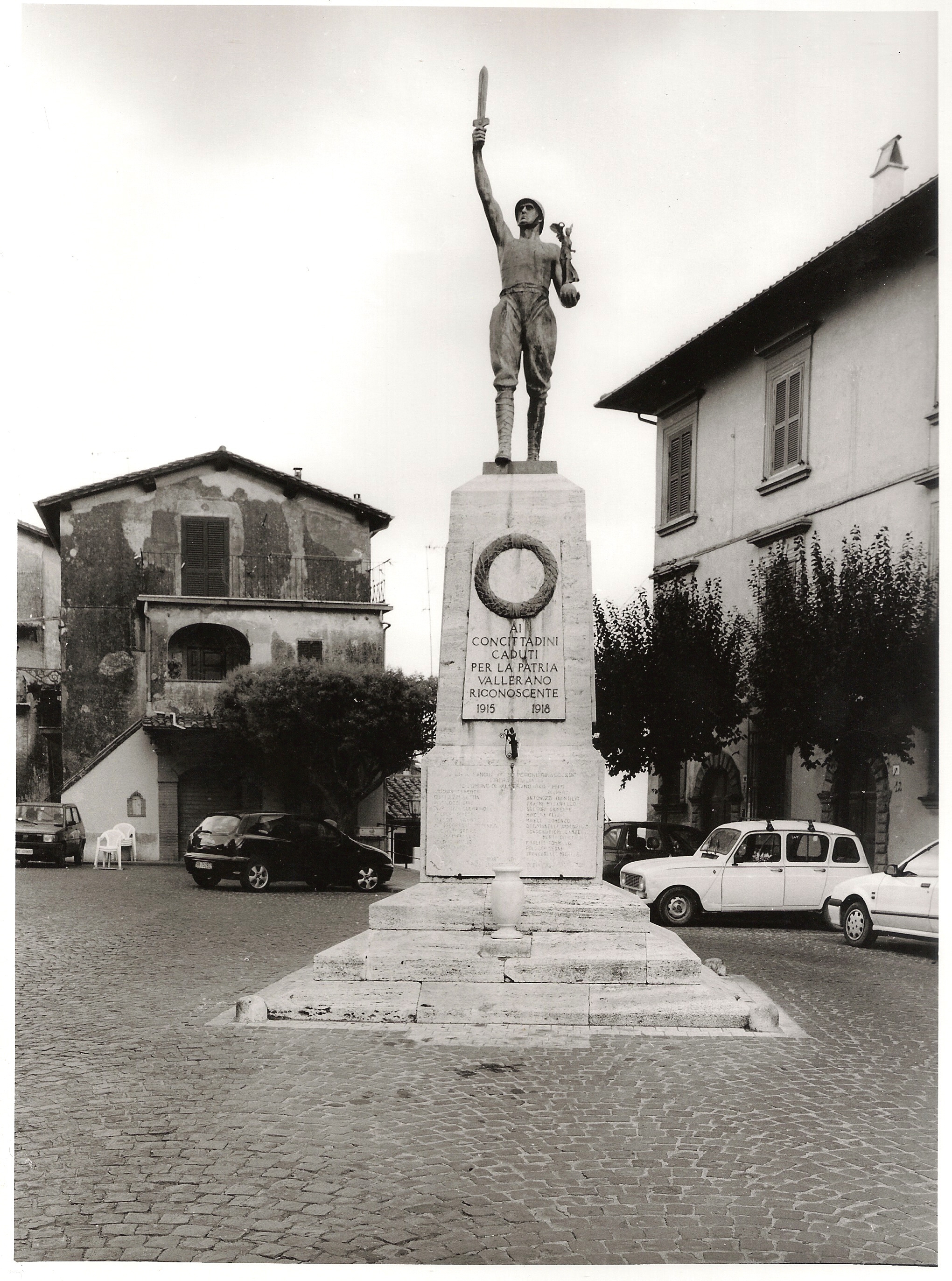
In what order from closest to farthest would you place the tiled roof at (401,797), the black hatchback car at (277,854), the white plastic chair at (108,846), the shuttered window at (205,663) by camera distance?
the black hatchback car at (277,854) < the white plastic chair at (108,846) < the shuttered window at (205,663) < the tiled roof at (401,797)

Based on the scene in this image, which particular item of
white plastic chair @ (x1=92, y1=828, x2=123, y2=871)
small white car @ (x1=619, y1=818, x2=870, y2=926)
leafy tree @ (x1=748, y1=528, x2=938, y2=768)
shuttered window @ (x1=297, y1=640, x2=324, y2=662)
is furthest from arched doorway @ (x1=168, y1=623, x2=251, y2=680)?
small white car @ (x1=619, y1=818, x2=870, y2=926)

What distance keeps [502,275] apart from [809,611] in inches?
349

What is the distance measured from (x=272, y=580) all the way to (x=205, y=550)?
1936 millimetres

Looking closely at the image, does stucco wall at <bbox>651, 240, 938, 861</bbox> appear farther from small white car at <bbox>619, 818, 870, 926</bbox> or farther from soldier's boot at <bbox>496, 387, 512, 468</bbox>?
soldier's boot at <bbox>496, 387, 512, 468</bbox>

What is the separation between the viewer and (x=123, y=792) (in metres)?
27.4

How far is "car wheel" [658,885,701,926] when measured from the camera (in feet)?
46.0

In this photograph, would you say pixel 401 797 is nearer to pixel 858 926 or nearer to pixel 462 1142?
pixel 858 926

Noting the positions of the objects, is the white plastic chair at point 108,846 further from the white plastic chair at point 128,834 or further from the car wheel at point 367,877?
the car wheel at point 367,877

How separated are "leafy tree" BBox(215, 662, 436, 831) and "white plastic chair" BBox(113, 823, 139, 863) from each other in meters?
3.07

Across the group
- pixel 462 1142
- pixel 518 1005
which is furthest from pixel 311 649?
pixel 462 1142

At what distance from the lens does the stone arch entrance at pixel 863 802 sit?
15898 mm

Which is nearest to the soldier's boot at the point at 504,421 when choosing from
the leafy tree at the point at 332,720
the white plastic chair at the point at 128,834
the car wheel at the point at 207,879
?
the car wheel at the point at 207,879

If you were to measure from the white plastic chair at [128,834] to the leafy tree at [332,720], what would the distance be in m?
3.07

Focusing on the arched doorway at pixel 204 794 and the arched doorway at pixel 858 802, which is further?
the arched doorway at pixel 204 794
